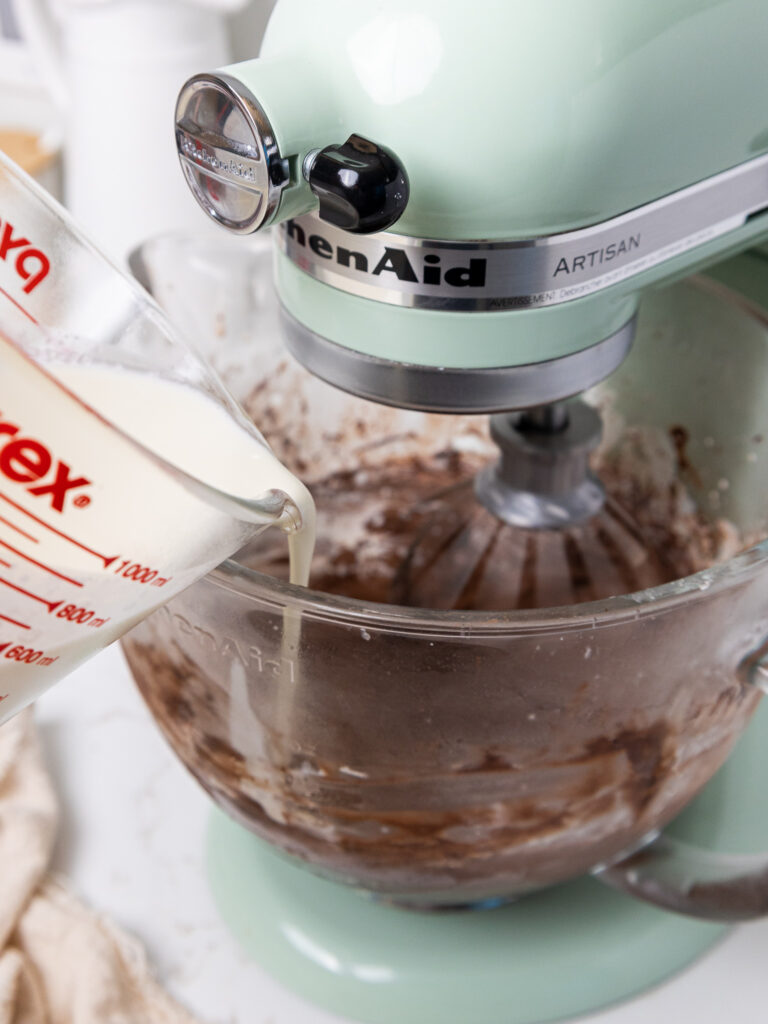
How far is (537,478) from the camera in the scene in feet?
1.95

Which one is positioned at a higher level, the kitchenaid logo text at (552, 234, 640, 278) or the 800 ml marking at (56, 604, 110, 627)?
the 800 ml marking at (56, 604, 110, 627)

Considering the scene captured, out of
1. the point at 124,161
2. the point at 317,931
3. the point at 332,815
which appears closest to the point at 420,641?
the point at 332,815

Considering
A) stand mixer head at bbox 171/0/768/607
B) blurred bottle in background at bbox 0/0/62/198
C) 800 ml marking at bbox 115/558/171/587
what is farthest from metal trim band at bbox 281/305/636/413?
blurred bottle in background at bbox 0/0/62/198

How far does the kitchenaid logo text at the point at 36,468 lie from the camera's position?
31cm

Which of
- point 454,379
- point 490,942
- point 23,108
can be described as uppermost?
point 454,379

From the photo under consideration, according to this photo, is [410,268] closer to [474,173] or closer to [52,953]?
[474,173]

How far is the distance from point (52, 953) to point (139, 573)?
31 cm

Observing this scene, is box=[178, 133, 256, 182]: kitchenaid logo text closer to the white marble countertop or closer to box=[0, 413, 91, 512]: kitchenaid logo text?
box=[0, 413, 91, 512]: kitchenaid logo text

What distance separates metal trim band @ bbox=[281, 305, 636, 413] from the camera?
0.43 m

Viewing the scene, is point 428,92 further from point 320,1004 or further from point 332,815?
point 320,1004

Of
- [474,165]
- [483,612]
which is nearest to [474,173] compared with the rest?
[474,165]

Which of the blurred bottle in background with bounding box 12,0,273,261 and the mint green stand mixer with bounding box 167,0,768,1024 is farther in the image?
the blurred bottle in background with bounding box 12,0,273,261

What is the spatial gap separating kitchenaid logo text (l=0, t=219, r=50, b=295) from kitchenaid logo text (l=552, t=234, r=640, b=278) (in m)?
0.19

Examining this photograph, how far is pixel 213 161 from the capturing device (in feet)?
1.30
